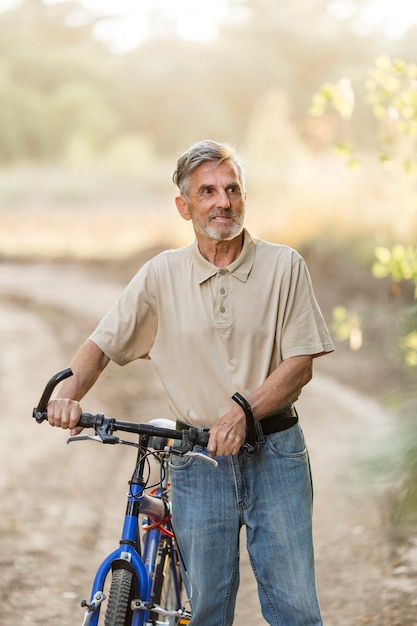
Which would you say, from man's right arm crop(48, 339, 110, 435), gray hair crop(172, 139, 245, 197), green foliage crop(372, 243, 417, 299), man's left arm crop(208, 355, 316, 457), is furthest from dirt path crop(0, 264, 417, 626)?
gray hair crop(172, 139, 245, 197)

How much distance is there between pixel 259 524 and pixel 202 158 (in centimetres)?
105

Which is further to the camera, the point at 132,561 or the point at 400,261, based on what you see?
the point at 400,261

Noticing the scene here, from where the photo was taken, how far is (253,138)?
16422mm

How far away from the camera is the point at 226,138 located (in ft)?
28.5

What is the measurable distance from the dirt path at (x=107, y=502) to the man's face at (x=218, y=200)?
81 centimetres

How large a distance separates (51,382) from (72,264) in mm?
14652

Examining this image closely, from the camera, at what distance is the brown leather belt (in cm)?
272

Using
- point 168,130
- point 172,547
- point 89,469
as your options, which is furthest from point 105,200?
point 172,547

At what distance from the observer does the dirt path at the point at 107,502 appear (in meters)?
4.21

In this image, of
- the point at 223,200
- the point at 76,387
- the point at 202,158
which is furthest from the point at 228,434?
the point at 202,158

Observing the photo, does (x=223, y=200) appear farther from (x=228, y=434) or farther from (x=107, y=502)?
(x=107, y=502)

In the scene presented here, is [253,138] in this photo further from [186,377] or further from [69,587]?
[186,377]

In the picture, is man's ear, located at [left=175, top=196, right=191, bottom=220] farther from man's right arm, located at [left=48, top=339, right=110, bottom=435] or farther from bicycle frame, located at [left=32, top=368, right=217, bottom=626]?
bicycle frame, located at [left=32, top=368, right=217, bottom=626]

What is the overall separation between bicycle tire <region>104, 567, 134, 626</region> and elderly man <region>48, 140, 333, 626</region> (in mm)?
260
